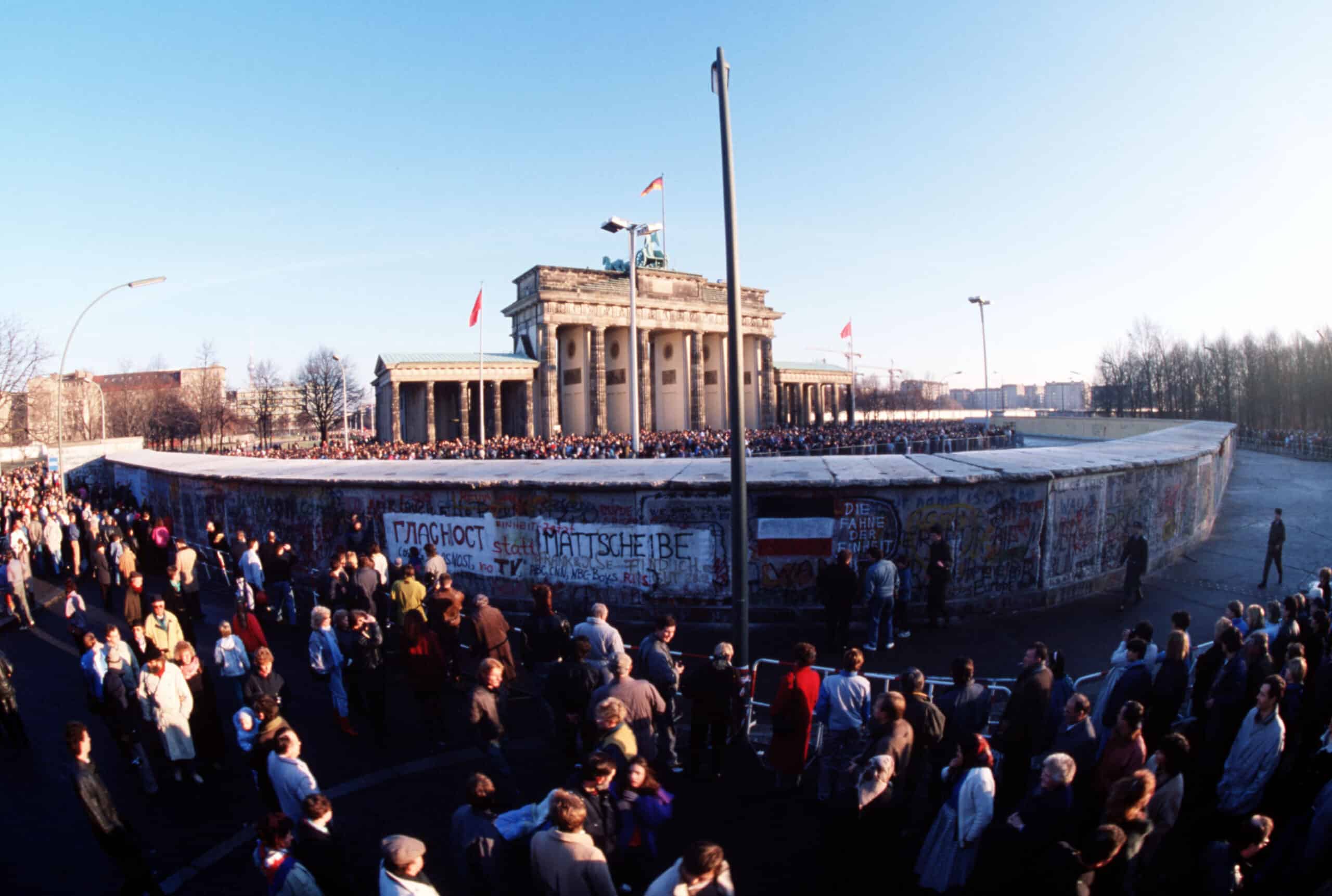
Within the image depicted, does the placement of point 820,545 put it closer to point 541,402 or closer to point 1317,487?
point 1317,487

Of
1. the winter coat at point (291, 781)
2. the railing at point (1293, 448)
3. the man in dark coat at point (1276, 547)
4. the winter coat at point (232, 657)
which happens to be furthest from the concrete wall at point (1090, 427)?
the winter coat at point (291, 781)

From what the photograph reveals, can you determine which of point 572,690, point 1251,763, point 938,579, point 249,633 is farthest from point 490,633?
point 938,579

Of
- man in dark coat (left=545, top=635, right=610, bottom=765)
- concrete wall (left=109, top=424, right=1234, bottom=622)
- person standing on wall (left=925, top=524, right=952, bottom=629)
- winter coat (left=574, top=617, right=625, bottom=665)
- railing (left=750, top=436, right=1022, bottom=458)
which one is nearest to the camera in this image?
man in dark coat (left=545, top=635, right=610, bottom=765)

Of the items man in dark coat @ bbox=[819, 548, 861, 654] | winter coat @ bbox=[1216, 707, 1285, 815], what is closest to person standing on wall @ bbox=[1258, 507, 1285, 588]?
man in dark coat @ bbox=[819, 548, 861, 654]

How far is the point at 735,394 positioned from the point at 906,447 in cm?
3142

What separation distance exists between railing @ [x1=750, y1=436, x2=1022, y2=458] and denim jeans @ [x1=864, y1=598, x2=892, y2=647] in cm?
2327

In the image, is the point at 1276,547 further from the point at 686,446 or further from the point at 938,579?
the point at 686,446

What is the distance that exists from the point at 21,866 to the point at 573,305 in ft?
172

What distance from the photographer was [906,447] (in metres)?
36.1

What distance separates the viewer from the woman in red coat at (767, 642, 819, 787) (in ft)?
19.6

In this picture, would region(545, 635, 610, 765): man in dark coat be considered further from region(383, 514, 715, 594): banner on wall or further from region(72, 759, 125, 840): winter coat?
region(383, 514, 715, 594): banner on wall

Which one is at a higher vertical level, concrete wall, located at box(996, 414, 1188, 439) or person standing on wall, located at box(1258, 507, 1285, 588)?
concrete wall, located at box(996, 414, 1188, 439)

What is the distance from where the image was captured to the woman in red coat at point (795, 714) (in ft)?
19.6

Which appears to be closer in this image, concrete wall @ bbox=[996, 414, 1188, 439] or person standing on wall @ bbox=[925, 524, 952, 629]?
person standing on wall @ bbox=[925, 524, 952, 629]
